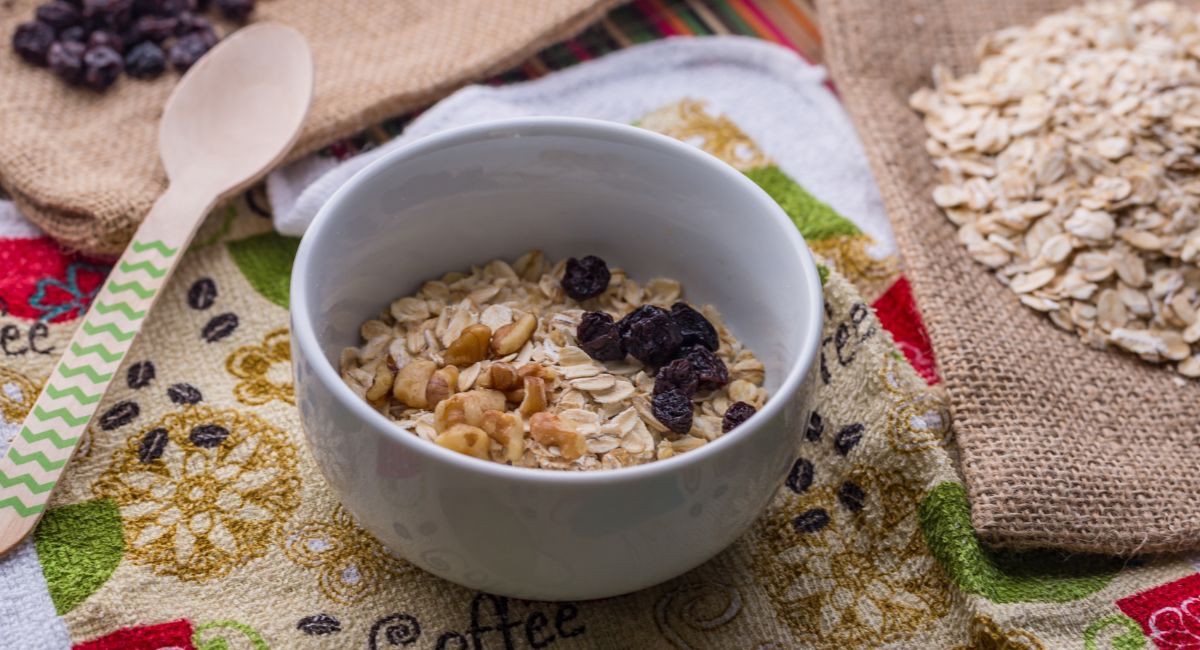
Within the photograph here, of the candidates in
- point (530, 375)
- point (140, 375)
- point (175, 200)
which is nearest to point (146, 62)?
point (175, 200)

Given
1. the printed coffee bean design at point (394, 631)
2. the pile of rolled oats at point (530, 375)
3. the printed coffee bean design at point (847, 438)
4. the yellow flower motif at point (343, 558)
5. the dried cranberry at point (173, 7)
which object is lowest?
the printed coffee bean design at point (394, 631)

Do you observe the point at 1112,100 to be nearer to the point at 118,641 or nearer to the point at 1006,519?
the point at 1006,519

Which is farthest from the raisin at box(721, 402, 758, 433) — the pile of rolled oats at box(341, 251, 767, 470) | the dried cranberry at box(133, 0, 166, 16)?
the dried cranberry at box(133, 0, 166, 16)

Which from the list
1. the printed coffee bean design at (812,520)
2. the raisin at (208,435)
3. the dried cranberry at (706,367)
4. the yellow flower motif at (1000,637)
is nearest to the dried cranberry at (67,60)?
the raisin at (208,435)

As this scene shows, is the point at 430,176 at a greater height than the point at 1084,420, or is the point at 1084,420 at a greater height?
the point at 430,176

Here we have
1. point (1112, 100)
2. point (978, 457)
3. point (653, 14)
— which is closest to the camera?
point (978, 457)

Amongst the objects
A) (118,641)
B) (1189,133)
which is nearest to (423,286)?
(118,641)

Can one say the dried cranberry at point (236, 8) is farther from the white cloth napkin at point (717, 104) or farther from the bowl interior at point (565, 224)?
the bowl interior at point (565, 224)
